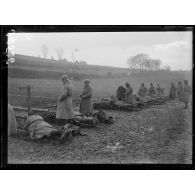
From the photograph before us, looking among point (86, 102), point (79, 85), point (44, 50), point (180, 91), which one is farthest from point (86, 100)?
point (180, 91)

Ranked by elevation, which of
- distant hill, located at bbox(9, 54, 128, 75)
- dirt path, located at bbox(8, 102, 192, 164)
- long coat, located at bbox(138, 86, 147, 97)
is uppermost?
distant hill, located at bbox(9, 54, 128, 75)

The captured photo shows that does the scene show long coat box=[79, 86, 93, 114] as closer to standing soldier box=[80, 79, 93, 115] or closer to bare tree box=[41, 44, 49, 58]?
standing soldier box=[80, 79, 93, 115]

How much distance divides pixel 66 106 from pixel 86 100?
0.35m

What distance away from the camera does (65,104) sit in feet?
13.7

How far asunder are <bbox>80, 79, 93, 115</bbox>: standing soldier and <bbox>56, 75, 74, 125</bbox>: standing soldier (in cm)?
20

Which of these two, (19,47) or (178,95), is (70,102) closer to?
(19,47)

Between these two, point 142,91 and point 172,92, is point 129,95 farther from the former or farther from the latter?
point 172,92

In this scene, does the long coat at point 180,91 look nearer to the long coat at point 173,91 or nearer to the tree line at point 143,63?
the long coat at point 173,91

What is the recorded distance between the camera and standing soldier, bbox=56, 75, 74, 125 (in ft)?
13.6

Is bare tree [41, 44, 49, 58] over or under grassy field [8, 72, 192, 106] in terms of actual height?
over

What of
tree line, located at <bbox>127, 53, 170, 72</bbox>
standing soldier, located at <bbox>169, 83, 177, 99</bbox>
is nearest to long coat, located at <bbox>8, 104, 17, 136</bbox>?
tree line, located at <bbox>127, 53, 170, 72</bbox>

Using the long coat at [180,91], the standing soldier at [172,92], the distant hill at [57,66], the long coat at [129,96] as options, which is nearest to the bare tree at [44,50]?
the distant hill at [57,66]

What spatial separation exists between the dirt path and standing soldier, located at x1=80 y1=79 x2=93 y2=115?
12.2 inches

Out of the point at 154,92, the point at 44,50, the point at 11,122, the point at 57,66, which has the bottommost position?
the point at 11,122
